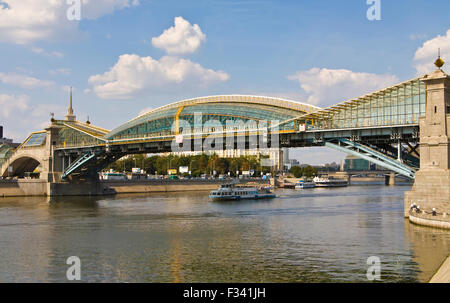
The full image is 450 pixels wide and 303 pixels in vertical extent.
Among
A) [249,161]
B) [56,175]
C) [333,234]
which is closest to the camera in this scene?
[333,234]

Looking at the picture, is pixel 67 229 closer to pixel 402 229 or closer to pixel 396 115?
pixel 402 229

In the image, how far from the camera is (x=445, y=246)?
3027 centimetres

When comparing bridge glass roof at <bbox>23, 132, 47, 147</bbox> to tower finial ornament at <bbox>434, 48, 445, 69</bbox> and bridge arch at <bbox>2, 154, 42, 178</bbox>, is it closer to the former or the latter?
bridge arch at <bbox>2, 154, 42, 178</bbox>

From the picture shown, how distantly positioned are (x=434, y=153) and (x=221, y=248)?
19.3 metres

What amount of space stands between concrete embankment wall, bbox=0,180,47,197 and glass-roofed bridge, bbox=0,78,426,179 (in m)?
4.37

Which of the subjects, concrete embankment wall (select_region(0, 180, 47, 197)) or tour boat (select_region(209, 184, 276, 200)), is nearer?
tour boat (select_region(209, 184, 276, 200))

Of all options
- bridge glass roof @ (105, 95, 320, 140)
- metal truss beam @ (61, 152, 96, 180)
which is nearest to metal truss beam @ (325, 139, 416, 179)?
bridge glass roof @ (105, 95, 320, 140)

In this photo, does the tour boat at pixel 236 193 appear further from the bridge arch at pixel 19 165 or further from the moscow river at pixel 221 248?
the bridge arch at pixel 19 165

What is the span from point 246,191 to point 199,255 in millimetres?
54360

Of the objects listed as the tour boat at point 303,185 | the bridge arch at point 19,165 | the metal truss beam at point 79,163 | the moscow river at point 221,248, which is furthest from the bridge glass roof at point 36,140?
the tour boat at point 303,185

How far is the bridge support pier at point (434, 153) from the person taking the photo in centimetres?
3897

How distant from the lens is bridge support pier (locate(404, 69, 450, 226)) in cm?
3897
